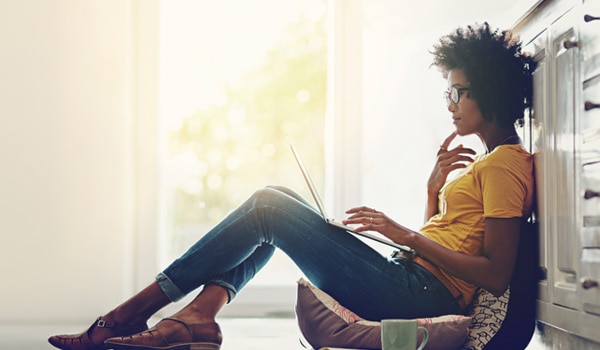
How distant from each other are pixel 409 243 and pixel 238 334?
1.03m

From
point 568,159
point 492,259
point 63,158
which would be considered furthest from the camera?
point 63,158

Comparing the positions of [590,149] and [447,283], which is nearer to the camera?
[590,149]

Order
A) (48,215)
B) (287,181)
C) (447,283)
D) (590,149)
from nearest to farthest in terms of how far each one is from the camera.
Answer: (590,149) < (447,283) < (48,215) < (287,181)

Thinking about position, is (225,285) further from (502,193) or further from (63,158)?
(63,158)

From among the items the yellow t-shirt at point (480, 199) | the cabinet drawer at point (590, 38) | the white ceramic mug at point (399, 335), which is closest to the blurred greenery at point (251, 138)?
the yellow t-shirt at point (480, 199)

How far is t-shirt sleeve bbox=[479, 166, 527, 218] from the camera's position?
2.03 metres

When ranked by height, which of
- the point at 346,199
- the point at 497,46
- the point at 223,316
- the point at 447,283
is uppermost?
the point at 497,46

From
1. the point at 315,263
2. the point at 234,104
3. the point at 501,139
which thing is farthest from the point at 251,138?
the point at 501,139

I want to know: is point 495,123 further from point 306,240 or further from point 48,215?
point 48,215

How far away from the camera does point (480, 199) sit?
2154 mm

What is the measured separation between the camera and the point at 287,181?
3.46m

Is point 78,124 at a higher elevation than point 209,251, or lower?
higher

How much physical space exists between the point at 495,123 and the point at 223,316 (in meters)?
1.65

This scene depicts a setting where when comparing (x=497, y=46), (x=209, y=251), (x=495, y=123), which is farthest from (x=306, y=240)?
(x=497, y=46)
